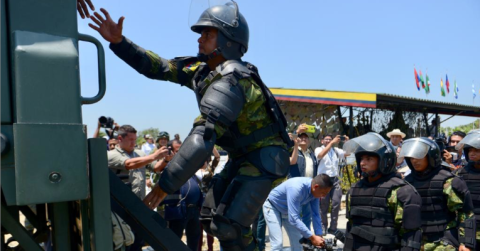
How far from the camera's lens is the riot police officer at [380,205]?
3.94 metres

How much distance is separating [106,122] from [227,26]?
4067 millimetres

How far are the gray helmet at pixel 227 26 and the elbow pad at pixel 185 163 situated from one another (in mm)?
675

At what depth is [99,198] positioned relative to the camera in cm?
202

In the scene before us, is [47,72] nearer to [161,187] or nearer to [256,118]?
[161,187]

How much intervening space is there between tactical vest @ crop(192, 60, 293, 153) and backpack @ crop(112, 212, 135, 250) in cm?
87

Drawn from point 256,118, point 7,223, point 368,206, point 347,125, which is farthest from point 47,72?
point 347,125

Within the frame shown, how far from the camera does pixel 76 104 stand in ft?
6.07

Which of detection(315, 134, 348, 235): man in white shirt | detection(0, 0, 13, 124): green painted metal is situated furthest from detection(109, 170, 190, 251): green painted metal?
detection(315, 134, 348, 235): man in white shirt

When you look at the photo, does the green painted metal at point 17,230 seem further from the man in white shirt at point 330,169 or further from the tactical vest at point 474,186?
the man in white shirt at point 330,169

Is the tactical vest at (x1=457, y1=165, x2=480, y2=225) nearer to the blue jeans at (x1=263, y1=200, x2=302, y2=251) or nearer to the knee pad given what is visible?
the blue jeans at (x1=263, y1=200, x2=302, y2=251)

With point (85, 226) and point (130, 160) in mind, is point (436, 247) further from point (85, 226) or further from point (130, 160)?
point (85, 226)

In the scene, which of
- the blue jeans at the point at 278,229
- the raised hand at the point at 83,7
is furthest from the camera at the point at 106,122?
the raised hand at the point at 83,7

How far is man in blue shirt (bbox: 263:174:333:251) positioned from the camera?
5.15 meters

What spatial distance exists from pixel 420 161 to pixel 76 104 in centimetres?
383
